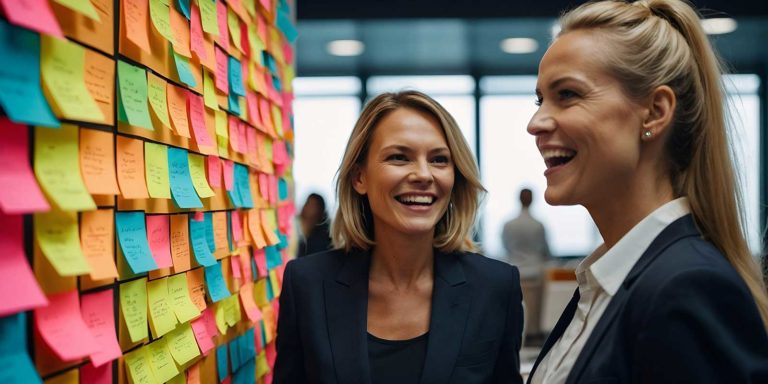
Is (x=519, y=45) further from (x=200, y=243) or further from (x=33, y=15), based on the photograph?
(x=33, y=15)

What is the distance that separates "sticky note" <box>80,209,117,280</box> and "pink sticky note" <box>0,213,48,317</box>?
0.13 metres

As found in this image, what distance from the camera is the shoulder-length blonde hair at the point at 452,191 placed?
6.32 ft

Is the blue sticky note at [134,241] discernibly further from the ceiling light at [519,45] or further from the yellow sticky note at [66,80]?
the ceiling light at [519,45]

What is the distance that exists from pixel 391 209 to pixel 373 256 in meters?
0.19

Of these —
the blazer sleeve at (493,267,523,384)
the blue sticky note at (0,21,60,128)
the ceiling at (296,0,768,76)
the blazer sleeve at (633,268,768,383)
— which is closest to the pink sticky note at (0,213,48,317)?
the blue sticky note at (0,21,60,128)

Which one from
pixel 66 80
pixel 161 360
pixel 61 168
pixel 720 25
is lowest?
pixel 161 360

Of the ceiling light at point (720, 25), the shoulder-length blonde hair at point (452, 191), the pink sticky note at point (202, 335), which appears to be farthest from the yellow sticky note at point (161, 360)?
the ceiling light at point (720, 25)

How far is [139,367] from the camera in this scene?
42.7 inches

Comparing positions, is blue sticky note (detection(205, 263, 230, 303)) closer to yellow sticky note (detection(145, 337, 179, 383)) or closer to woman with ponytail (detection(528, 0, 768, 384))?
yellow sticky note (detection(145, 337, 179, 383))

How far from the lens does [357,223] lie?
1994 millimetres

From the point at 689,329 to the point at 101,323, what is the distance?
29.7 inches

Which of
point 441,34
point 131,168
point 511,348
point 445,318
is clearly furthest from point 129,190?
point 441,34

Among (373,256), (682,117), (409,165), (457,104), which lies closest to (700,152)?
(682,117)

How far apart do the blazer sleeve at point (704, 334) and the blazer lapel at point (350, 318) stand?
0.90 metres
